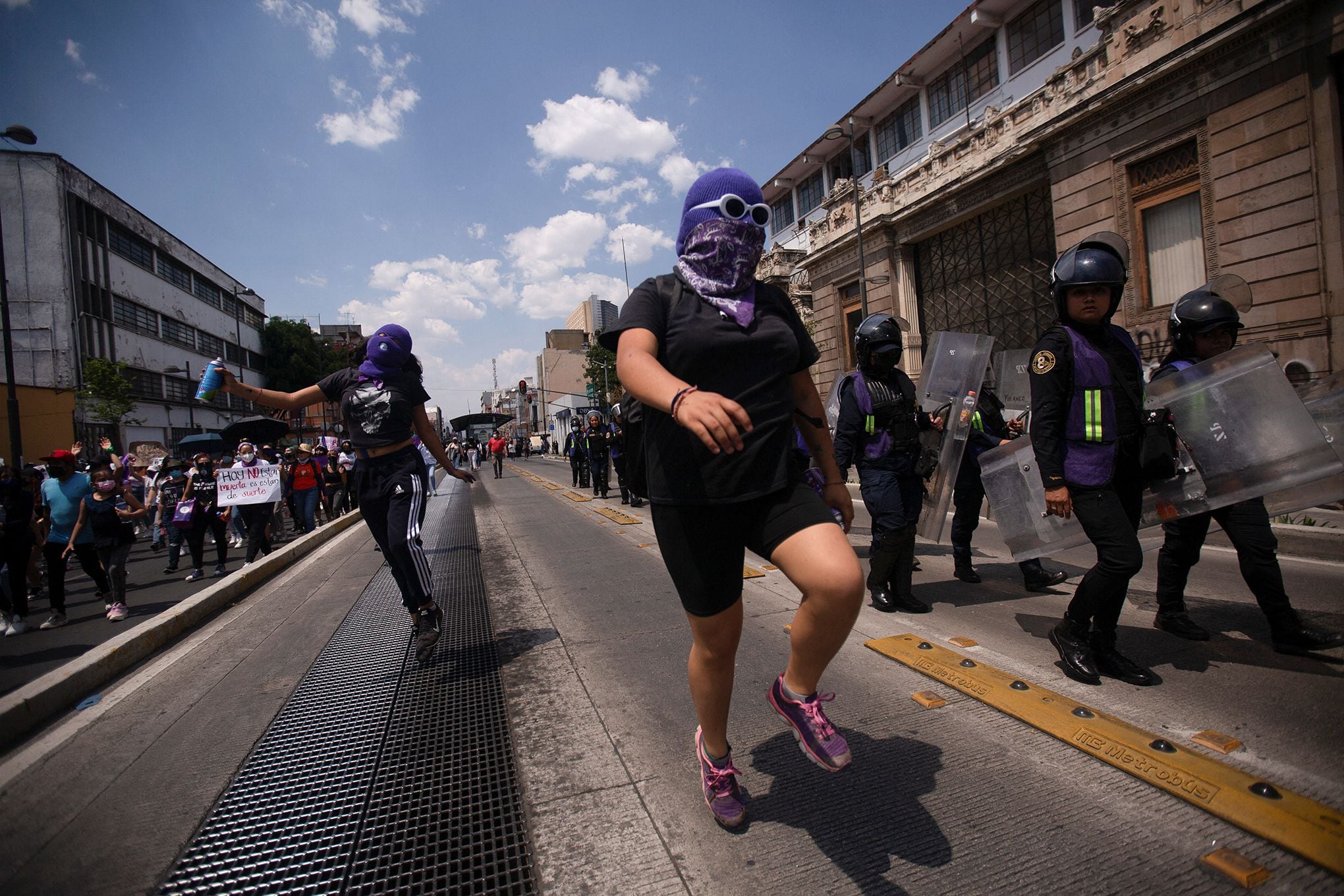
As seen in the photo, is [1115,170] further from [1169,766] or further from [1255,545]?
[1169,766]

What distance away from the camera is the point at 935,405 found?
509 centimetres

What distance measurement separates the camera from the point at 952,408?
4895 millimetres

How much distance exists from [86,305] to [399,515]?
33340 millimetres

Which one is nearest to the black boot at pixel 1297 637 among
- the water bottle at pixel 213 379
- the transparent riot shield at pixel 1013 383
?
the transparent riot shield at pixel 1013 383

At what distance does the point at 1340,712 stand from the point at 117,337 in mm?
39224

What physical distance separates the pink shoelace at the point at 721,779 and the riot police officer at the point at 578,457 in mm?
16363

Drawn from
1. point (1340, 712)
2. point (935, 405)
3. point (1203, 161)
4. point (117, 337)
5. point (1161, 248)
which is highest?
point (117, 337)

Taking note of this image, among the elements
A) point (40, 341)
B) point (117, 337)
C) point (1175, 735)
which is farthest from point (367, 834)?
point (117, 337)

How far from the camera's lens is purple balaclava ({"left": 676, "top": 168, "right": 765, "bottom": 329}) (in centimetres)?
202

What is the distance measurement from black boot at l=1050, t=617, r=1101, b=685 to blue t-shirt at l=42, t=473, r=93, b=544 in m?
8.36

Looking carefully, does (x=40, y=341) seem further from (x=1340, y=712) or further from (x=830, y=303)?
(x=1340, y=712)

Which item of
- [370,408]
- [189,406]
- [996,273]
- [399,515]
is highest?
[996,273]

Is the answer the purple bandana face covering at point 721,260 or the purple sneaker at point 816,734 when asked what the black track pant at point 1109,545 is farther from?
the purple bandana face covering at point 721,260

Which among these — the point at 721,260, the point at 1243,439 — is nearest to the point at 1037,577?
the point at 1243,439
